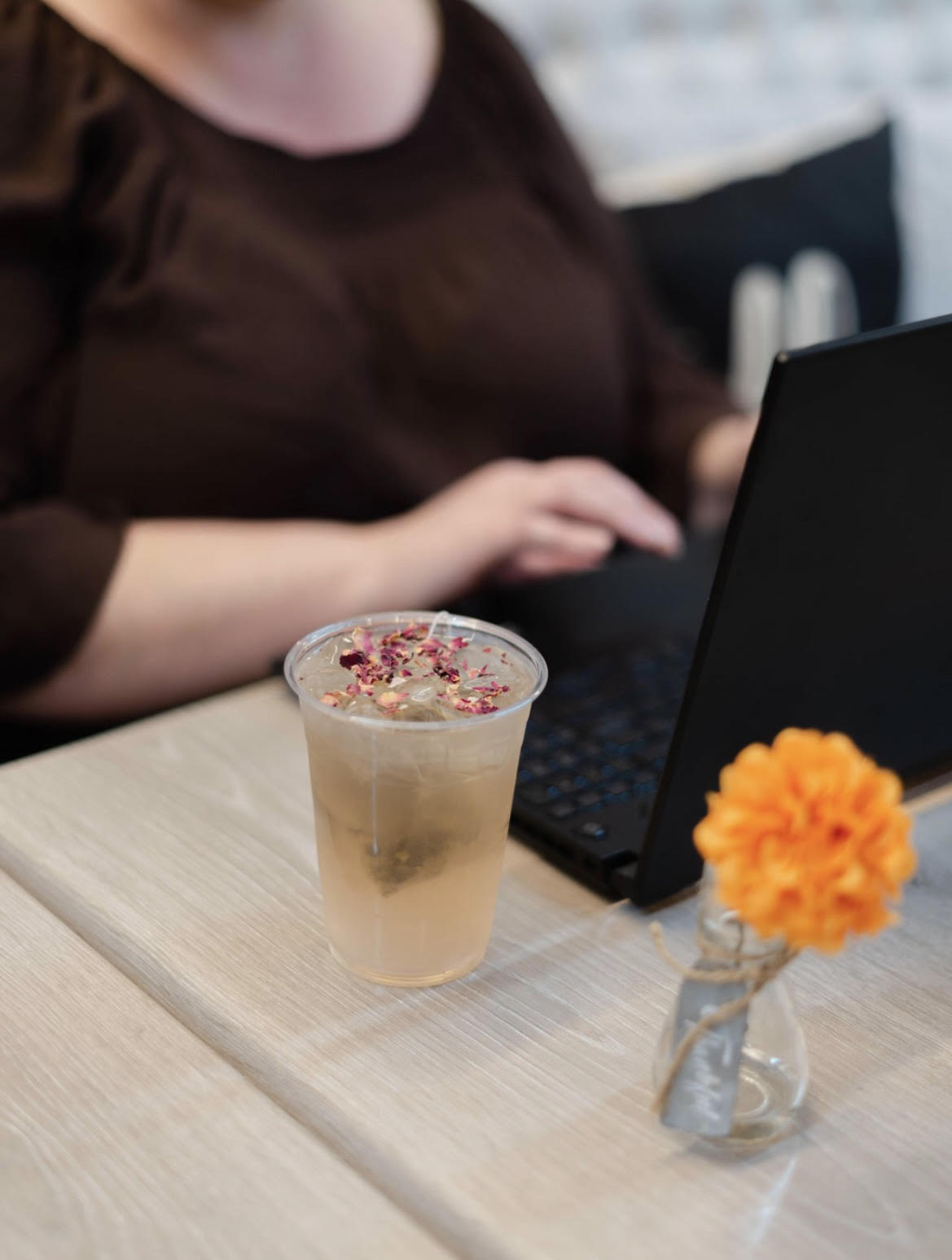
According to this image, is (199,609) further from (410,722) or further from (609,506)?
(410,722)

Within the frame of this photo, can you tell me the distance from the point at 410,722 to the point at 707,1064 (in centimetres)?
17

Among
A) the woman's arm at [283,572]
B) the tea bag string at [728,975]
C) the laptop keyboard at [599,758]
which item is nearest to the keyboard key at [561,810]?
the laptop keyboard at [599,758]

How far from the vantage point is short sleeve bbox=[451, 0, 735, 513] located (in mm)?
1394

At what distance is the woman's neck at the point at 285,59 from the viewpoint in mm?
1163

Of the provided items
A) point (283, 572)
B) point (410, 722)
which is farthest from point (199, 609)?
point (410, 722)

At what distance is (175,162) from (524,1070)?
881 mm

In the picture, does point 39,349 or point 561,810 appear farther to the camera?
point 39,349

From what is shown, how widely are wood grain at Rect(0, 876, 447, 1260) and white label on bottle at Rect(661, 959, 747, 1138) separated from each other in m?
0.10

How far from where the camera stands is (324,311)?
118 centimetres

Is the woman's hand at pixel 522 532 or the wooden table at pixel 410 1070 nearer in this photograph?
the wooden table at pixel 410 1070

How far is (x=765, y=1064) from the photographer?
0.50 meters

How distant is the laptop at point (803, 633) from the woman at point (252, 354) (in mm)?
358

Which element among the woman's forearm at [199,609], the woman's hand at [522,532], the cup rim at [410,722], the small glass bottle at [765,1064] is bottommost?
the woman's forearm at [199,609]

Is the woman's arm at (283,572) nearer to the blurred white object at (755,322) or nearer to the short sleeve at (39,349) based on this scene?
the short sleeve at (39,349)
